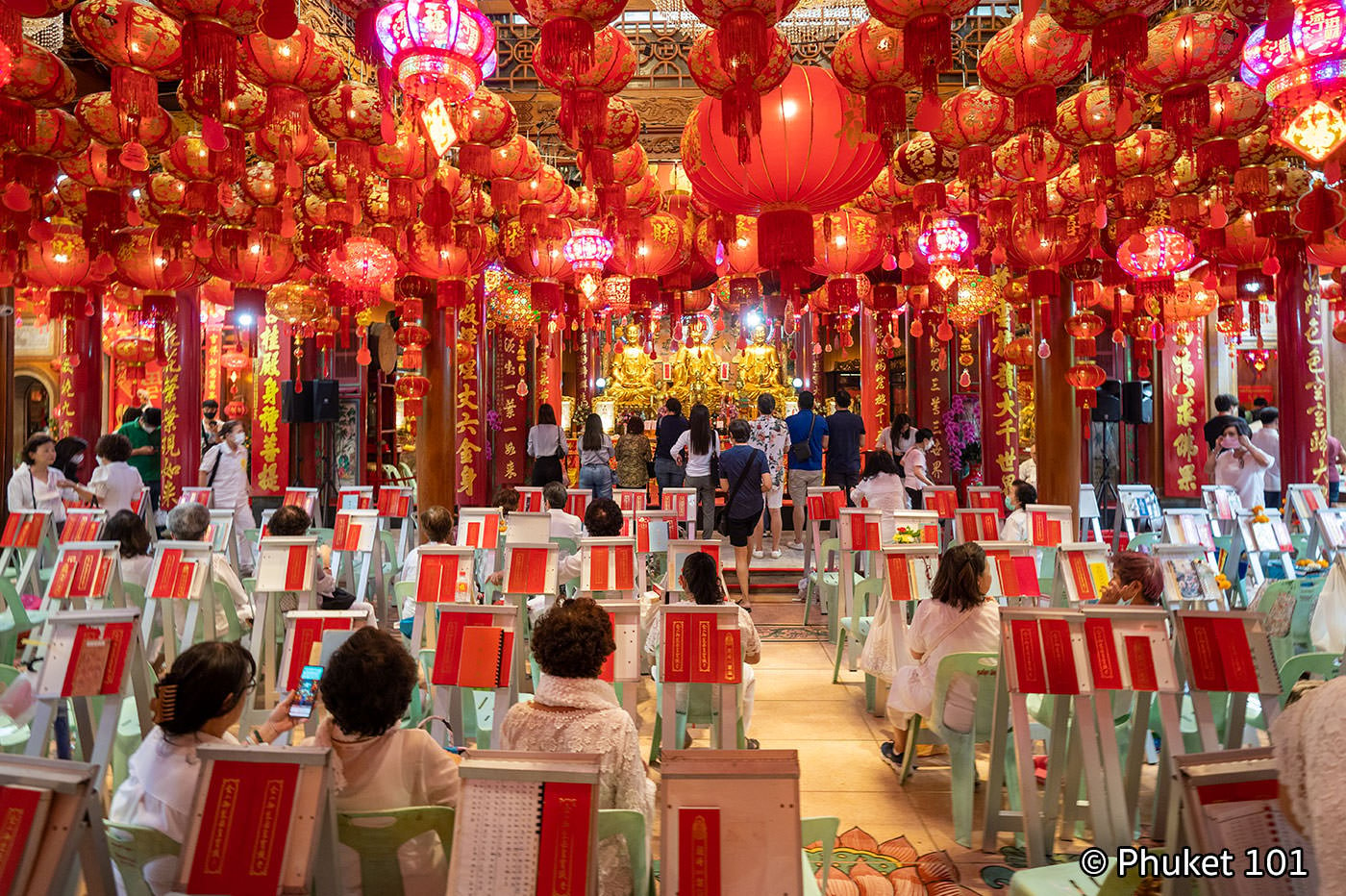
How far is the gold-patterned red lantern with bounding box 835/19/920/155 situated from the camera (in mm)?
3217

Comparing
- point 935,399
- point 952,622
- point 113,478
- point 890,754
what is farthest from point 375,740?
point 935,399

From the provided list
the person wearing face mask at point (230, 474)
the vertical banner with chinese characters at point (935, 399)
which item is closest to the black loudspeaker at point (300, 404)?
the person wearing face mask at point (230, 474)

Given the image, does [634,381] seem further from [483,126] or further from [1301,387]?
[483,126]

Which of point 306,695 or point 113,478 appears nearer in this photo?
point 306,695

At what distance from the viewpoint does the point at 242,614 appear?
4207 mm

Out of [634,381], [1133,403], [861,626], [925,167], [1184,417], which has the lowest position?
[861,626]

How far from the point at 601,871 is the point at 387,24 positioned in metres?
2.45

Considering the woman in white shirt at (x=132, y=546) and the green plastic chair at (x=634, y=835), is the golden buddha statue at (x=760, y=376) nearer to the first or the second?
the woman in white shirt at (x=132, y=546)

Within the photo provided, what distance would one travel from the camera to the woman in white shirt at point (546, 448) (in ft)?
27.7

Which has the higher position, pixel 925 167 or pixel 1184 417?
pixel 925 167

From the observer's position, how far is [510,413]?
42.3ft

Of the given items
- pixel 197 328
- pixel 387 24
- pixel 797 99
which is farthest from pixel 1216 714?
pixel 197 328

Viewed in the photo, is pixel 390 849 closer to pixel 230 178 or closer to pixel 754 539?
pixel 230 178

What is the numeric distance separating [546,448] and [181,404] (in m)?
4.87
